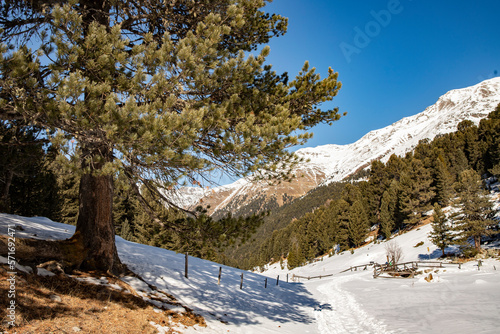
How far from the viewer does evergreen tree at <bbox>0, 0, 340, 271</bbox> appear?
3.69m

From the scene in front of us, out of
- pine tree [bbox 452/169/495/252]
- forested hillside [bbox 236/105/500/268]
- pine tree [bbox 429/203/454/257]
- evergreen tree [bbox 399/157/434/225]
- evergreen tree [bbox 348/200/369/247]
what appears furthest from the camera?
evergreen tree [bbox 348/200/369/247]

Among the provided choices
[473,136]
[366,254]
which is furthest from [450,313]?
[473,136]

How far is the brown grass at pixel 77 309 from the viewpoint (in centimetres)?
374

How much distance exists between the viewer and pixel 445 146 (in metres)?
59.2

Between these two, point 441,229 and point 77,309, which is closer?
point 77,309

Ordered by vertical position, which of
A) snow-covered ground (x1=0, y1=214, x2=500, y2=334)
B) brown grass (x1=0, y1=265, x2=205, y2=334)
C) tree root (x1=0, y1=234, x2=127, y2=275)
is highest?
tree root (x1=0, y1=234, x2=127, y2=275)

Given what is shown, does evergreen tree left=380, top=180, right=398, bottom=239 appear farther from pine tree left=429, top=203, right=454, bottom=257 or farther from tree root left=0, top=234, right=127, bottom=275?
tree root left=0, top=234, right=127, bottom=275

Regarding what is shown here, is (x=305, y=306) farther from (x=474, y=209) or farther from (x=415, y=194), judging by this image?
(x=415, y=194)

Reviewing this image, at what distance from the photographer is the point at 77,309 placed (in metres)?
4.49

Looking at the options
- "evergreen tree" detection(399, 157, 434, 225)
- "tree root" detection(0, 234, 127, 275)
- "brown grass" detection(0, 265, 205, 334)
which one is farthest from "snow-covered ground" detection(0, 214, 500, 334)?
"evergreen tree" detection(399, 157, 434, 225)

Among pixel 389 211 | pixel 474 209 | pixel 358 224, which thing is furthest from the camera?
pixel 389 211

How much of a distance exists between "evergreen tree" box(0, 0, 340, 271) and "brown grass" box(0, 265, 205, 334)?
979 millimetres

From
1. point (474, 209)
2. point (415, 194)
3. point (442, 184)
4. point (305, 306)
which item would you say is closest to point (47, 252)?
point (305, 306)

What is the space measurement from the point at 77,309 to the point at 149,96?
13.0 feet
